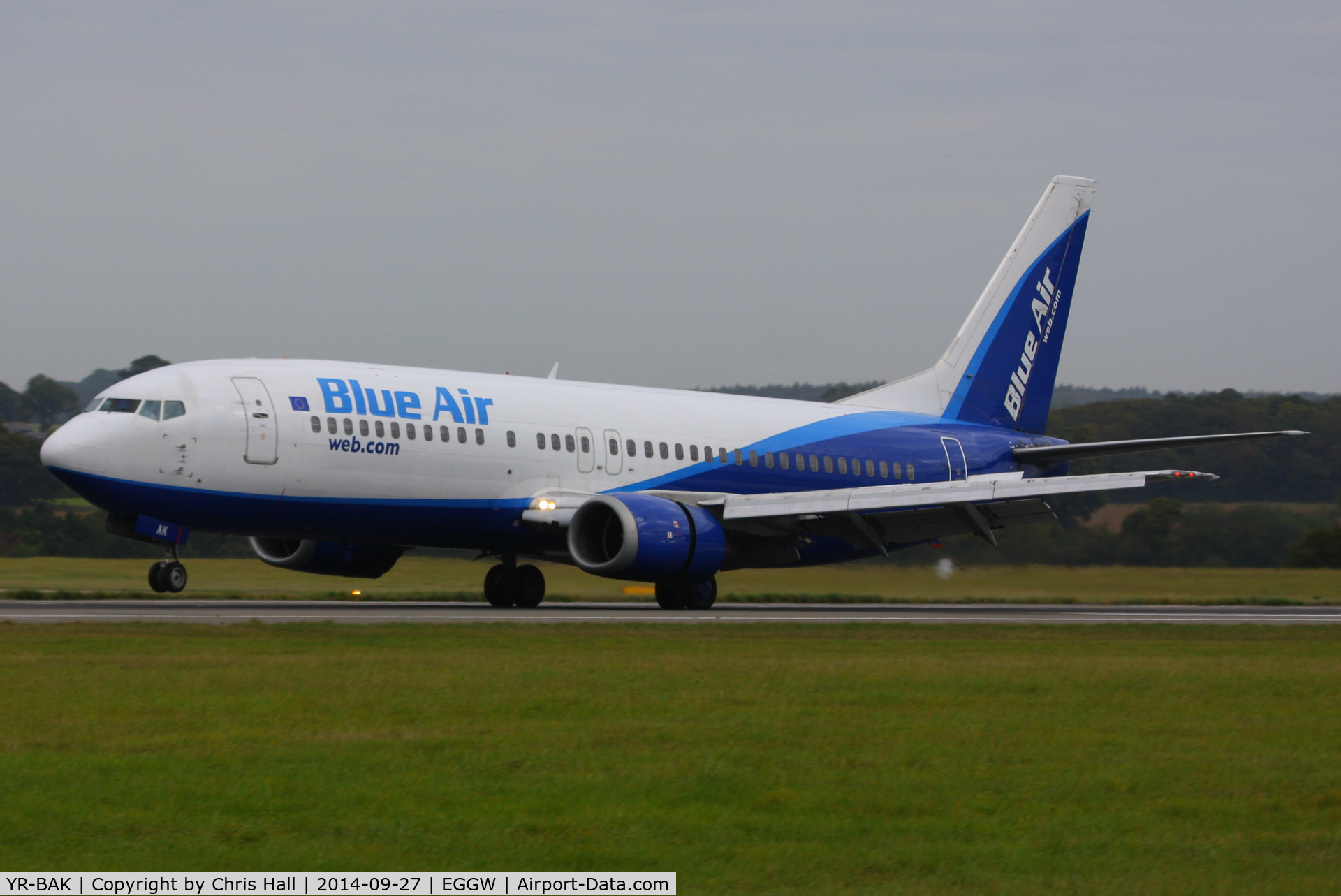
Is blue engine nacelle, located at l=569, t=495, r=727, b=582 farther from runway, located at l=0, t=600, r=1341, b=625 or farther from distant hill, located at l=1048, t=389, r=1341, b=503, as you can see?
distant hill, located at l=1048, t=389, r=1341, b=503

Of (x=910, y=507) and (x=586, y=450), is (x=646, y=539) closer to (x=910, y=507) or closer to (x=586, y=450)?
(x=586, y=450)

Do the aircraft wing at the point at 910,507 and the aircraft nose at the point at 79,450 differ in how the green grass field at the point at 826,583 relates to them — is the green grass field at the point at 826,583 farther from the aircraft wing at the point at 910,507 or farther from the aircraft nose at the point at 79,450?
the aircraft nose at the point at 79,450

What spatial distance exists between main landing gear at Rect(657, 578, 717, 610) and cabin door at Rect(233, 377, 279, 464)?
7.19m

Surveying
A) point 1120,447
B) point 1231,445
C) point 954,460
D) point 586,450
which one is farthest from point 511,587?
point 1231,445

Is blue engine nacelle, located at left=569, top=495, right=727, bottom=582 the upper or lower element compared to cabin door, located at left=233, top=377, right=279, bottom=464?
lower

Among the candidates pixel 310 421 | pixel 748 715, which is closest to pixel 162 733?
pixel 748 715

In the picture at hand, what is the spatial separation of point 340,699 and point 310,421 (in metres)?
12.7

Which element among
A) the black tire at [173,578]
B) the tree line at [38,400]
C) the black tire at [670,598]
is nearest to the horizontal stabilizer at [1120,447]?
the black tire at [670,598]

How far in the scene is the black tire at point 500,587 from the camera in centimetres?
2803

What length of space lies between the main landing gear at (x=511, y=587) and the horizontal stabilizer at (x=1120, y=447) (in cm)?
1154

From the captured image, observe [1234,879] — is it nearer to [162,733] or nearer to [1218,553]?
[162,733]

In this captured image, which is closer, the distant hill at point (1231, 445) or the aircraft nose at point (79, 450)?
the aircraft nose at point (79, 450)

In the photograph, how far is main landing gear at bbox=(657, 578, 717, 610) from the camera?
27.5 meters

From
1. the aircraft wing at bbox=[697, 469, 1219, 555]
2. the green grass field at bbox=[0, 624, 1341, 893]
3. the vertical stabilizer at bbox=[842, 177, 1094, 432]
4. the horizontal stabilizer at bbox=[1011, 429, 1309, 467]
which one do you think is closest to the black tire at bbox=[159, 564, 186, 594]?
the green grass field at bbox=[0, 624, 1341, 893]
